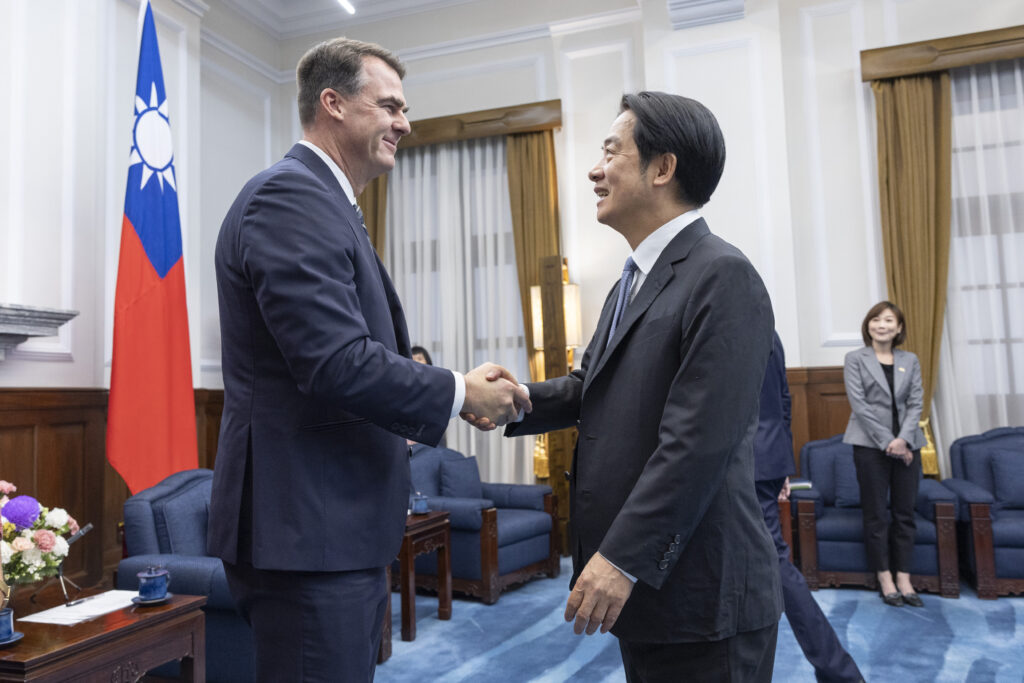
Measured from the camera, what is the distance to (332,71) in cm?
144

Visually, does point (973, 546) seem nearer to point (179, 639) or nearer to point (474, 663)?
point (474, 663)

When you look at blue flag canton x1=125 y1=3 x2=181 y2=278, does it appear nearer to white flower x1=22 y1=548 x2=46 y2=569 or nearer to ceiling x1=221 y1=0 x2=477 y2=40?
ceiling x1=221 y1=0 x2=477 y2=40

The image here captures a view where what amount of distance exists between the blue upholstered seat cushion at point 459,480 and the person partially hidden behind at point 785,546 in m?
2.14

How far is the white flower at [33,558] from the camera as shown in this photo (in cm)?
225

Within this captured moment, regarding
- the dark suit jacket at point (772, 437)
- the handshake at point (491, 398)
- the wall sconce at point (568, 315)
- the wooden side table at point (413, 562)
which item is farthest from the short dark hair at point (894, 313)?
the handshake at point (491, 398)

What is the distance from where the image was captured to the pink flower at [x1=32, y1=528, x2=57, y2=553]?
7.47 feet

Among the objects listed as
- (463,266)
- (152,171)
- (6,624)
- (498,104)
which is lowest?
(6,624)

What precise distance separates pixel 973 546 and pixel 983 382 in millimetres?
1310

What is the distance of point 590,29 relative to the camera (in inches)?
233

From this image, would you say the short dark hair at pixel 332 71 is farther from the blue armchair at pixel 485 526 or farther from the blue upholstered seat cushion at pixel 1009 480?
the blue upholstered seat cushion at pixel 1009 480

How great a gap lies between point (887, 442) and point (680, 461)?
353cm

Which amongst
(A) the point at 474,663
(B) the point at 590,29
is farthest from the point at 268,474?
(B) the point at 590,29

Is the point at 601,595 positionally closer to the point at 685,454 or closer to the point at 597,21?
the point at 685,454

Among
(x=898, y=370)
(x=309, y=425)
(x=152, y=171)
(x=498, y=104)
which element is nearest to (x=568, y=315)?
(x=498, y=104)
